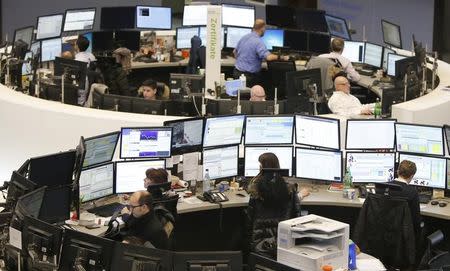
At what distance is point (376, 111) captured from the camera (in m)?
10.1

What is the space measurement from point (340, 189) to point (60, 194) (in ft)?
8.61

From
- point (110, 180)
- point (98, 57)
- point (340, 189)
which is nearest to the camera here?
point (110, 180)

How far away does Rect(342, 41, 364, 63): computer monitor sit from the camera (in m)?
13.6

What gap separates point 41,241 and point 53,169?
1109mm

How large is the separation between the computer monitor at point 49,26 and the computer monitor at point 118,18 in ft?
2.27

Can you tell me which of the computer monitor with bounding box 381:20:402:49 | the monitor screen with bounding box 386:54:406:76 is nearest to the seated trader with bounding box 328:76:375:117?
the monitor screen with bounding box 386:54:406:76

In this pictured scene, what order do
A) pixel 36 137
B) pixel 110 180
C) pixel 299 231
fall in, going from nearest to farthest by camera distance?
pixel 299 231
pixel 110 180
pixel 36 137

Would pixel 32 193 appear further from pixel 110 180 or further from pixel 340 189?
pixel 340 189

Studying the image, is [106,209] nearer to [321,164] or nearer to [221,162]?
[221,162]

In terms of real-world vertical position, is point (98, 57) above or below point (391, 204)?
above

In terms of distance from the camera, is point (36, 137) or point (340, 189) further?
point (36, 137)

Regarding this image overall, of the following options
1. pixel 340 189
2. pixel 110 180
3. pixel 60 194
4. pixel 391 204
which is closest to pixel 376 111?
pixel 340 189

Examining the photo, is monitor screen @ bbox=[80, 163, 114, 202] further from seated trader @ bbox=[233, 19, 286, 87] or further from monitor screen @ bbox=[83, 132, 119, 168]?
seated trader @ bbox=[233, 19, 286, 87]

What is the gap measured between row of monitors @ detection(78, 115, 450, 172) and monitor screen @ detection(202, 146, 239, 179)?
7 cm
